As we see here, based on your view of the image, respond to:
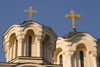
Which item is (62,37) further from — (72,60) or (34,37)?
(34,37)

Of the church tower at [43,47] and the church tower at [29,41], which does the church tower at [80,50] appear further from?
the church tower at [29,41]

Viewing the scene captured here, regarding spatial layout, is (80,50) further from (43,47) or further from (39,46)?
(39,46)

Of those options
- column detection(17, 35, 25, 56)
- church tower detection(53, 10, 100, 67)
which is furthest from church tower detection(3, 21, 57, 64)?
church tower detection(53, 10, 100, 67)

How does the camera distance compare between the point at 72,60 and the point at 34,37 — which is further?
the point at 72,60

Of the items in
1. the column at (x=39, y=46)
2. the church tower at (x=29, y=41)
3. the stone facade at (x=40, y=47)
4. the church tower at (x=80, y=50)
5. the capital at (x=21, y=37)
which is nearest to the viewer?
the stone facade at (x=40, y=47)

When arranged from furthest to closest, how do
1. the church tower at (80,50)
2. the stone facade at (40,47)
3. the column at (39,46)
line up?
the church tower at (80,50), the column at (39,46), the stone facade at (40,47)

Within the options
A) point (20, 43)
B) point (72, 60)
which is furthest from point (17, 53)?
point (72, 60)

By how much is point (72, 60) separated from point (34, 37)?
18.4 feet

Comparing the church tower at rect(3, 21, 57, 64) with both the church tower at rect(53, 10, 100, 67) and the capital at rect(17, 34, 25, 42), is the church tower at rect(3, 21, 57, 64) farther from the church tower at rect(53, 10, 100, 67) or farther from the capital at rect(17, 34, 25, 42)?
the church tower at rect(53, 10, 100, 67)

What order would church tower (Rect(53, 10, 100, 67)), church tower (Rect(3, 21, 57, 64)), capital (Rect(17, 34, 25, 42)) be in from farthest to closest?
church tower (Rect(53, 10, 100, 67)) → capital (Rect(17, 34, 25, 42)) → church tower (Rect(3, 21, 57, 64))

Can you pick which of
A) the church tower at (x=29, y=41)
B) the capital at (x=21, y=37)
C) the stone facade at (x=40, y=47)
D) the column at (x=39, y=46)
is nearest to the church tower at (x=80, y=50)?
the stone facade at (x=40, y=47)

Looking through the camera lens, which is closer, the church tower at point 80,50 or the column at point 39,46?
the column at point 39,46

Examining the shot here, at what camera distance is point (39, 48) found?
30969mm

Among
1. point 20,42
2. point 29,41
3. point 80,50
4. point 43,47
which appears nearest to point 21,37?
point 20,42
